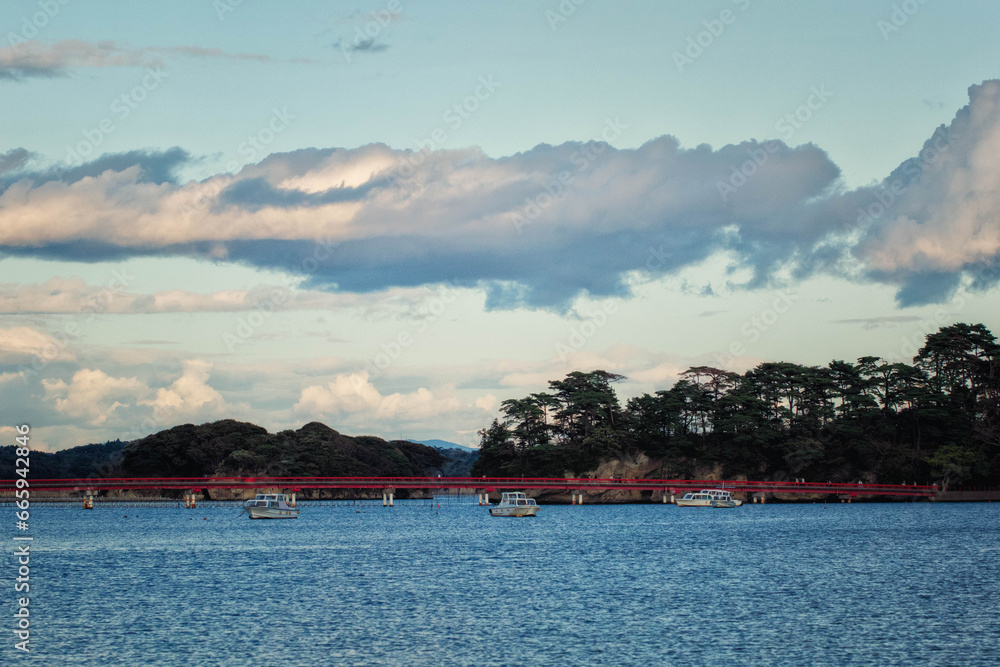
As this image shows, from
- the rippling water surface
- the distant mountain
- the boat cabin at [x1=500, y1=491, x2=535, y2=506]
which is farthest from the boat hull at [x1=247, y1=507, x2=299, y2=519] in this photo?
the distant mountain

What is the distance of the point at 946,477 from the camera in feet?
488

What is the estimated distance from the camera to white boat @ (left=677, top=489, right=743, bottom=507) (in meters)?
152

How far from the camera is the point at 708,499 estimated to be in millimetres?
153375

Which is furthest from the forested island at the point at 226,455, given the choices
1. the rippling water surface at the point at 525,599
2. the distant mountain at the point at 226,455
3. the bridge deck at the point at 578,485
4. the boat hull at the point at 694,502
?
the rippling water surface at the point at 525,599

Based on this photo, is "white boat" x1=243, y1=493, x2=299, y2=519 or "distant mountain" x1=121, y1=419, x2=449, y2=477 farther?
"distant mountain" x1=121, y1=419, x2=449, y2=477

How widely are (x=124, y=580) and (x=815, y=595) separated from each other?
3949cm

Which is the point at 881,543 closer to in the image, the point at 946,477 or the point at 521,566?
the point at 521,566

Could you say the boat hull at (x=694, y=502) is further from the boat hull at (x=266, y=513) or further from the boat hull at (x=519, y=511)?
the boat hull at (x=266, y=513)

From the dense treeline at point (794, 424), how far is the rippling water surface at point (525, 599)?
6334cm

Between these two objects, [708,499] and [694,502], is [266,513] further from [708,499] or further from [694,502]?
[708,499]

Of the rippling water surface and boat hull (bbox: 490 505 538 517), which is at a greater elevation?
the rippling water surface

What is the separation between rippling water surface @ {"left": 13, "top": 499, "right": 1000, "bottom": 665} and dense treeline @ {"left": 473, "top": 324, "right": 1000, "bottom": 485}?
63.3 m

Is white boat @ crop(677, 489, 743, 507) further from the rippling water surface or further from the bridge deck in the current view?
the rippling water surface

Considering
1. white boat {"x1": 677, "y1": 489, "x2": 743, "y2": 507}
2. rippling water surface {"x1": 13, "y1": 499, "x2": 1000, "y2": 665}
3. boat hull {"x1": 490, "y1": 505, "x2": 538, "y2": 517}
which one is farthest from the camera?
white boat {"x1": 677, "y1": 489, "x2": 743, "y2": 507}
